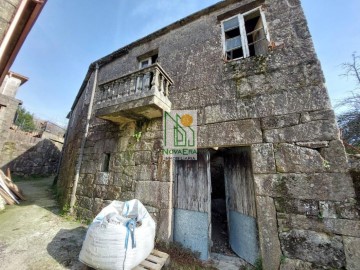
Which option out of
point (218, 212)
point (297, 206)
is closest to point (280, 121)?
point (297, 206)

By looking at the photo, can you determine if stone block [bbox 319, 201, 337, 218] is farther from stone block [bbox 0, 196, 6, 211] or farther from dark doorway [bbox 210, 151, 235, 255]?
stone block [bbox 0, 196, 6, 211]

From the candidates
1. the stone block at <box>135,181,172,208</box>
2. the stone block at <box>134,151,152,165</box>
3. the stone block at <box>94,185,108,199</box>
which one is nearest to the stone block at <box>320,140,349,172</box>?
the stone block at <box>135,181,172,208</box>

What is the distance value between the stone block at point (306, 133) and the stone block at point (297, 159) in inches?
5.4

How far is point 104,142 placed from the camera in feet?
15.9

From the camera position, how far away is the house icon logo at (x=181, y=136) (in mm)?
3676

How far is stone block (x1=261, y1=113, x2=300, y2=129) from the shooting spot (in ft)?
9.39

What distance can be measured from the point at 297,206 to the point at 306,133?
115 centimetres

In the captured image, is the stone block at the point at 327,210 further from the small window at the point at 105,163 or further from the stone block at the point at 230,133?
the small window at the point at 105,163

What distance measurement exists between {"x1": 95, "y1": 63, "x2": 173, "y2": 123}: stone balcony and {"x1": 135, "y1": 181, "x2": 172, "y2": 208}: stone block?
1.59 metres

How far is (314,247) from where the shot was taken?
7.87 feet

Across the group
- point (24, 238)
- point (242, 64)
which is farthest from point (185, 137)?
point (24, 238)

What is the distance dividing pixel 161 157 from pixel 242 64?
2640 mm

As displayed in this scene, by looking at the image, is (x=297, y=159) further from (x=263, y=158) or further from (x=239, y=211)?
(x=239, y=211)

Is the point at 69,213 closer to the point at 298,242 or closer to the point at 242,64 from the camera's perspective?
the point at 298,242
